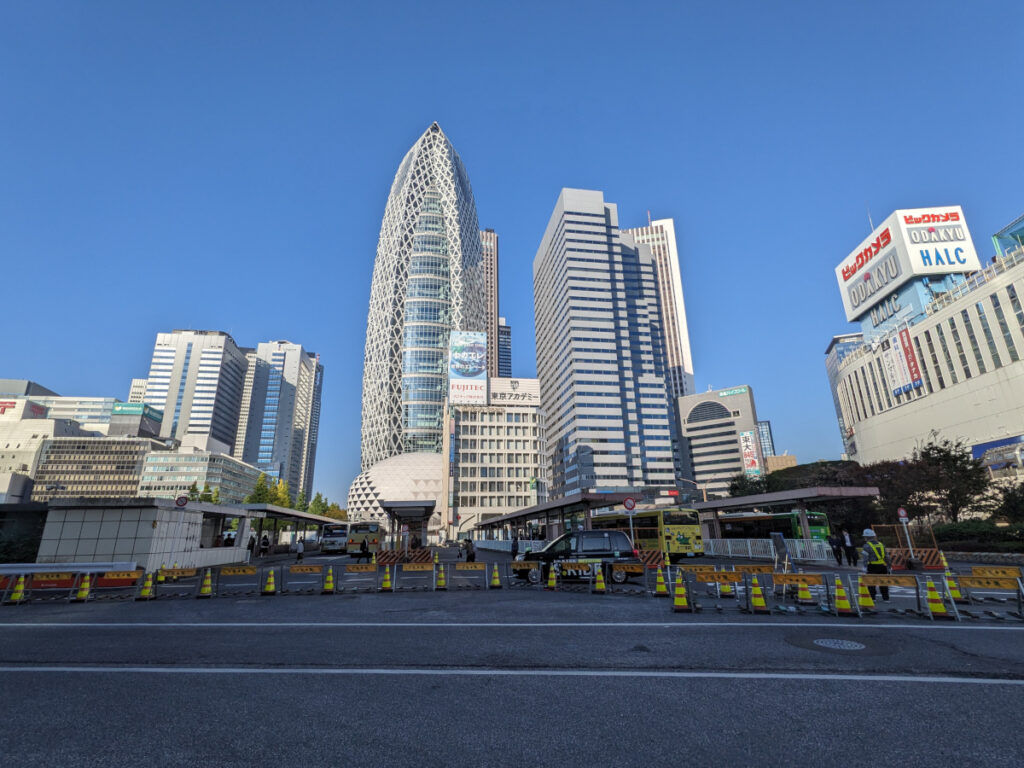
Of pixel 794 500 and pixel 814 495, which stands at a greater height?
pixel 814 495

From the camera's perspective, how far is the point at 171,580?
21.9 metres

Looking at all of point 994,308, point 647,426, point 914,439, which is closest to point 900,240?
point 994,308

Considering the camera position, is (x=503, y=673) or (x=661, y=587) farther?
(x=661, y=587)

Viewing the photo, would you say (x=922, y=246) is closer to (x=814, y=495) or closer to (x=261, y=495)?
(x=814, y=495)

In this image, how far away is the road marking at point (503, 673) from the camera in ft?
20.6

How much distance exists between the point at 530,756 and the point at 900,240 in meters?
109

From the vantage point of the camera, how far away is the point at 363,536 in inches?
1631

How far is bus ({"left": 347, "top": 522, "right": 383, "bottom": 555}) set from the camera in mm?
40169

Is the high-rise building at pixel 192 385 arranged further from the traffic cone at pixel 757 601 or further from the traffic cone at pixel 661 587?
the traffic cone at pixel 757 601

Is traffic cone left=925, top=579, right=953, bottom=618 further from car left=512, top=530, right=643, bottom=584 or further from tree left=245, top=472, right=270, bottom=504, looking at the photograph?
tree left=245, top=472, right=270, bottom=504

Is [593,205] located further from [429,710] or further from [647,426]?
[429,710]

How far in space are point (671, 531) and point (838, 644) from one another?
2249 cm

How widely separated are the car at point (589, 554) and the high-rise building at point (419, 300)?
377 ft

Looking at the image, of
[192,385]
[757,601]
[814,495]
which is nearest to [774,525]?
[814,495]
